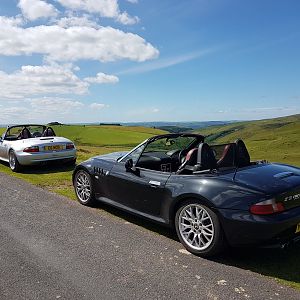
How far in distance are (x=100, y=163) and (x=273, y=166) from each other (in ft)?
9.56

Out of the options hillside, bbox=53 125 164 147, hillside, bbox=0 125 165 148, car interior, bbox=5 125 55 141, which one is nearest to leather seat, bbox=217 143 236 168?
car interior, bbox=5 125 55 141

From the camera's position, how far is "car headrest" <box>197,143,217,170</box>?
4.96m

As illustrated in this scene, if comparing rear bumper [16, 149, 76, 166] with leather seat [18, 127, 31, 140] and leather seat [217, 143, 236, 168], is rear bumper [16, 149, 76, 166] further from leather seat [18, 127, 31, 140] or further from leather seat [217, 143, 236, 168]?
leather seat [217, 143, 236, 168]

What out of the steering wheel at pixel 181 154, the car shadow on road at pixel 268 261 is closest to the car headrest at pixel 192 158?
the steering wheel at pixel 181 154

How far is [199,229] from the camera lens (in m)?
4.60

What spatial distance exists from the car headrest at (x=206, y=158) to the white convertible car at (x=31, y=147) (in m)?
7.32

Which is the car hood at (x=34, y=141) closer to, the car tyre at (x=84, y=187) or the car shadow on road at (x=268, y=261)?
the car tyre at (x=84, y=187)

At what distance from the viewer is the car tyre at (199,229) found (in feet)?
14.4

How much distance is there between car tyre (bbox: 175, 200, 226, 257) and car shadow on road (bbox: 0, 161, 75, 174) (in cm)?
720

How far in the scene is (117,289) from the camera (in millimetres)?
3703

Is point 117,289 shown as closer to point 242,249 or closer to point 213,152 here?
point 242,249

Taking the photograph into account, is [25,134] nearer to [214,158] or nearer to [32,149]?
[32,149]

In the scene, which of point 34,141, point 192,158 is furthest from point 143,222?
point 34,141

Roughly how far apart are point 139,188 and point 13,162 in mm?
7330
